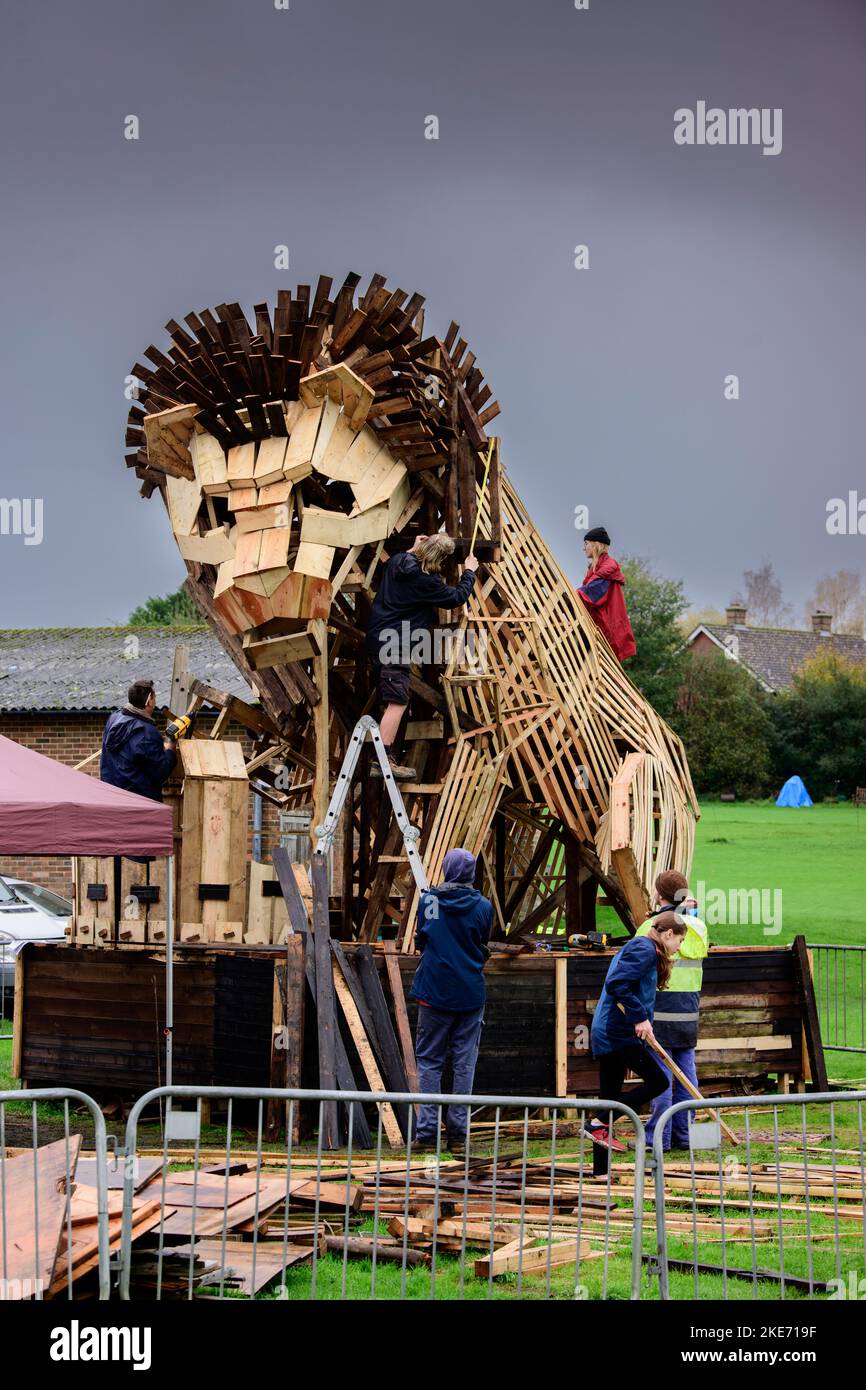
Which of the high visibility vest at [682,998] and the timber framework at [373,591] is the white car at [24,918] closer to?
the timber framework at [373,591]

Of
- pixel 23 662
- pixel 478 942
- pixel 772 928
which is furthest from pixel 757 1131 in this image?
pixel 23 662

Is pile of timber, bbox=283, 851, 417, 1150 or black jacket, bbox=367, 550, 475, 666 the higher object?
black jacket, bbox=367, 550, 475, 666

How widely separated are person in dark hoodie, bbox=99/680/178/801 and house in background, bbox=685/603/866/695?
155 feet

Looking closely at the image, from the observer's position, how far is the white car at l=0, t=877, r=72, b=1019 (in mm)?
19797

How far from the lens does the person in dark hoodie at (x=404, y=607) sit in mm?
12898

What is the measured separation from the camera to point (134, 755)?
13.0m

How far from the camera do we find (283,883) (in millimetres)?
12477

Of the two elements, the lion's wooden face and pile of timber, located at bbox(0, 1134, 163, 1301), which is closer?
pile of timber, located at bbox(0, 1134, 163, 1301)

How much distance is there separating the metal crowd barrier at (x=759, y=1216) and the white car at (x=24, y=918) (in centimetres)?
1049

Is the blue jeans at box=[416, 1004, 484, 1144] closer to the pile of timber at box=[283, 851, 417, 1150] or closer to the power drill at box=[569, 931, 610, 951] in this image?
the pile of timber at box=[283, 851, 417, 1150]

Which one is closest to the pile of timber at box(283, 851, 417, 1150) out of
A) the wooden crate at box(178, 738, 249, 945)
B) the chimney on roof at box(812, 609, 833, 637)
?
the wooden crate at box(178, 738, 249, 945)

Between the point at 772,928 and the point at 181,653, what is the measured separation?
1617 centimetres
